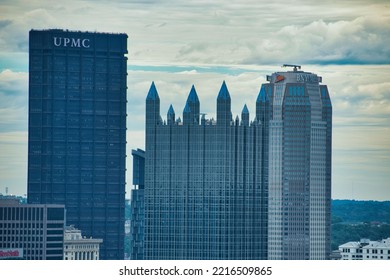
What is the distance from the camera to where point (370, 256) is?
36.1 meters

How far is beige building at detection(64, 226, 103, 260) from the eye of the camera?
44.3 m

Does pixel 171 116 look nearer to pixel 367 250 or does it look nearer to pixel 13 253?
pixel 13 253

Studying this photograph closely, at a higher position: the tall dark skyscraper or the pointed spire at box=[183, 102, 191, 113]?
the pointed spire at box=[183, 102, 191, 113]

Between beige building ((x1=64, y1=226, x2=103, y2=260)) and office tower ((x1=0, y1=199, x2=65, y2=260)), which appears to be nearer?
beige building ((x1=64, y1=226, x2=103, y2=260))

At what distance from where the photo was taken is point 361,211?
3931 centimetres

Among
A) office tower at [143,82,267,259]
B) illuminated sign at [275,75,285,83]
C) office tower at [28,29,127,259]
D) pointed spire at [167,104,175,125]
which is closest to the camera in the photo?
illuminated sign at [275,75,285,83]

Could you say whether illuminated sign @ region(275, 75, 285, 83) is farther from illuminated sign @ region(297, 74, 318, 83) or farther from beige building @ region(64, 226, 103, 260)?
beige building @ region(64, 226, 103, 260)

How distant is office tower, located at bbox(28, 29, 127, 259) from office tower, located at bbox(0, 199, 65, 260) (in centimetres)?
1086

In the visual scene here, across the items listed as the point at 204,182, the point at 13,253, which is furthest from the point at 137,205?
the point at 13,253

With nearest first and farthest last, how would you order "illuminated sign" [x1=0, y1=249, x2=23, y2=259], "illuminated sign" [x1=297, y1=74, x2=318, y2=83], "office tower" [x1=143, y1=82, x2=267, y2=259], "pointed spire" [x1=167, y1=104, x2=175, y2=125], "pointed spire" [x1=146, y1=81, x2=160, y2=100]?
"illuminated sign" [x1=0, y1=249, x2=23, y2=259]
"pointed spire" [x1=146, y1=81, x2=160, y2=100]
"illuminated sign" [x1=297, y1=74, x2=318, y2=83]
"office tower" [x1=143, y1=82, x2=267, y2=259]
"pointed spire" [x1=167, y1=104, x2=175, y2=125]

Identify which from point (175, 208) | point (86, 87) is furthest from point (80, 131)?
point (175, 208)

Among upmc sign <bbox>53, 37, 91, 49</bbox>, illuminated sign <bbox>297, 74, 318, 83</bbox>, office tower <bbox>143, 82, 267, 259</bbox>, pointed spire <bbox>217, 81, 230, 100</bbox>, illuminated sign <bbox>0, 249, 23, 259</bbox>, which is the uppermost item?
upmc sign <bbox>53, 37, 91, 49</bbox>

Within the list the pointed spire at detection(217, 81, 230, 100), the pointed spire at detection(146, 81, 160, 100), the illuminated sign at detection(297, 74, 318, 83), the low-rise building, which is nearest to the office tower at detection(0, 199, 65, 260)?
the pointed spire at detection(146, 81, 160, 100)
